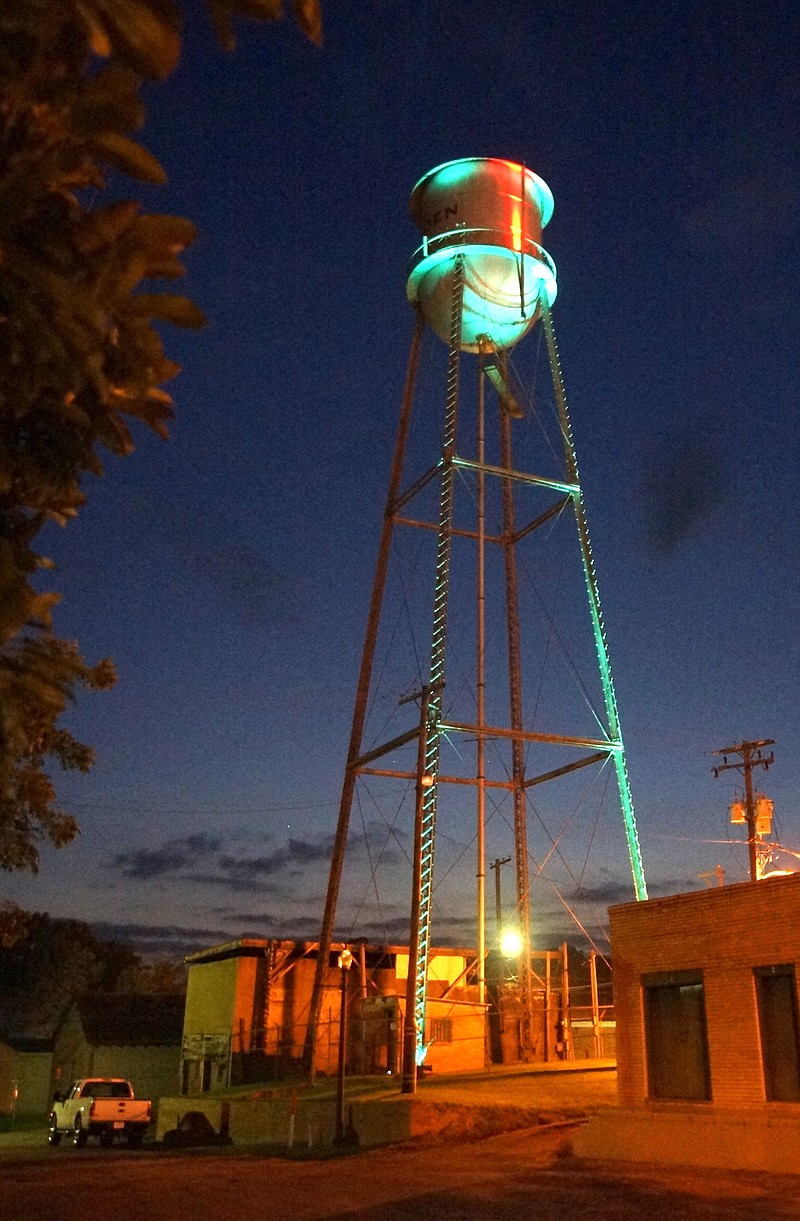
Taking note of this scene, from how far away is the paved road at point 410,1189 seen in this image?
41.5ft

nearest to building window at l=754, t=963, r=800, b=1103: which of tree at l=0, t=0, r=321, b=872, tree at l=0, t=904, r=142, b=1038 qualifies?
tree at l=0, t=0, r=321, b=872

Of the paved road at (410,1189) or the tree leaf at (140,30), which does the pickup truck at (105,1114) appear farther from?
the tree leaf at (140,30)

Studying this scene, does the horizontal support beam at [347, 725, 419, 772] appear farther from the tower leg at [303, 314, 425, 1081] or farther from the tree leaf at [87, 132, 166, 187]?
the tree leaf at [87, 132, 166, 187]

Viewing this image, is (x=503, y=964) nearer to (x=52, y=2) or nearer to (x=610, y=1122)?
(x=610, y=1122)

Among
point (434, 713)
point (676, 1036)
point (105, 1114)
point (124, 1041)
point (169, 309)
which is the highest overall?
point (434, 713)

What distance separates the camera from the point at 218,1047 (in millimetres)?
32750

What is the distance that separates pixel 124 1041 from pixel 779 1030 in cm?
3658

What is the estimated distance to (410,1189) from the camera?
1453 cm

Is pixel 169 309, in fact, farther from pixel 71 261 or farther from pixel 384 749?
pixel 384 749

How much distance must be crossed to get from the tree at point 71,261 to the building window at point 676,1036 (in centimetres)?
1423

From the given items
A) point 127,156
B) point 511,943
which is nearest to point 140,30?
point 127,156

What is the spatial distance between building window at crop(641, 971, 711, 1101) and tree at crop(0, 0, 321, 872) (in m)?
14.2

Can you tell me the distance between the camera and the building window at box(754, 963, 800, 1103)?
1490 centimetres

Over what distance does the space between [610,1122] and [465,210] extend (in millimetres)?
19167
